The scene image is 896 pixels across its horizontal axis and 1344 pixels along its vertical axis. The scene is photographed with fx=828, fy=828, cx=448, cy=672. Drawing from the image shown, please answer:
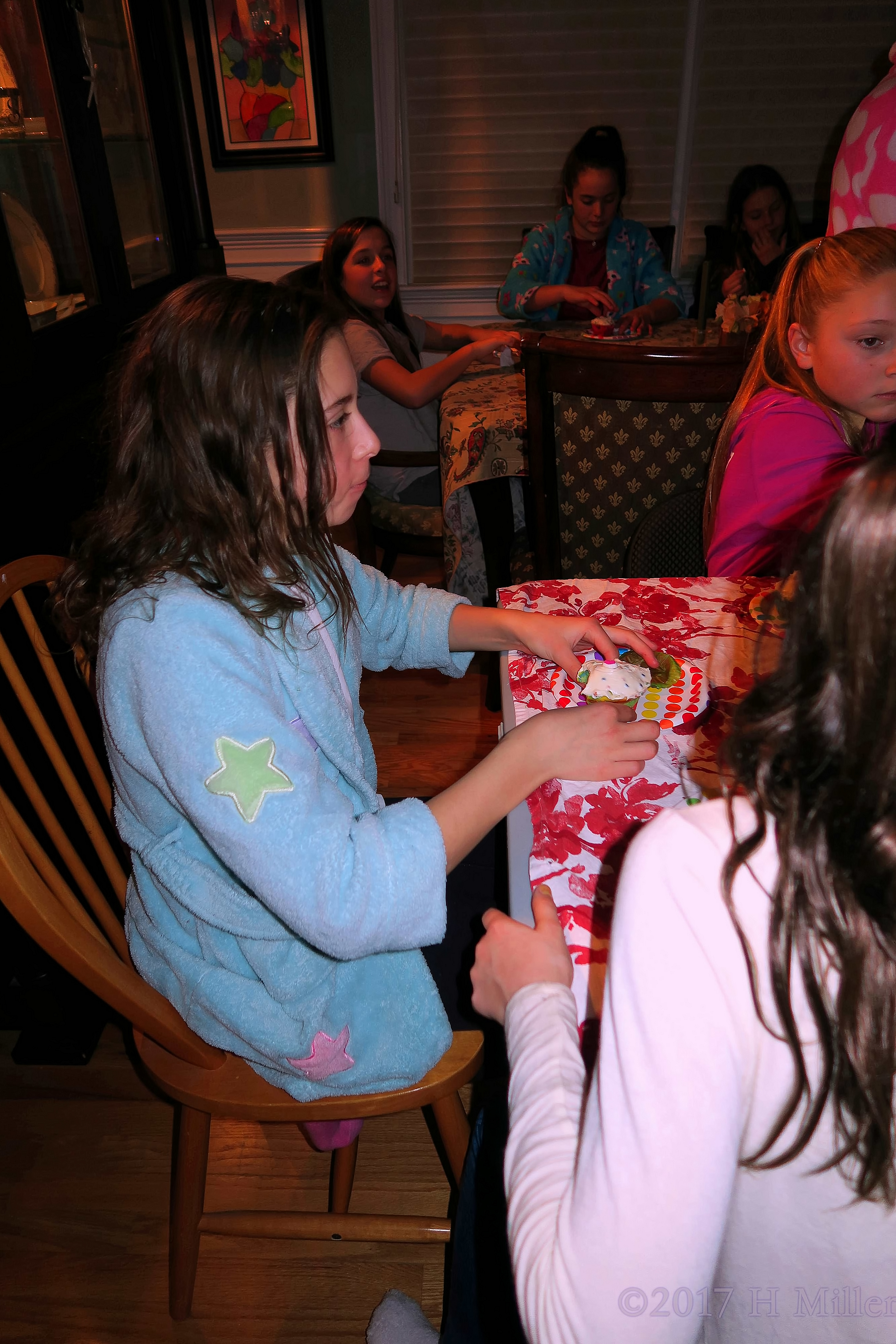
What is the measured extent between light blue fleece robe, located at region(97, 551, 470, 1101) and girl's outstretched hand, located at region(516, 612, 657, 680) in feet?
0.77

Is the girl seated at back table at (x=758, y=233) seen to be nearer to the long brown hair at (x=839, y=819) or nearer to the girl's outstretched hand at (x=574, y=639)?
the girl's outstretched hand at (x=574, y=639)

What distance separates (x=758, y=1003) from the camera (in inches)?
17.1

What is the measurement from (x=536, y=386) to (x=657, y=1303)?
1.46 metres

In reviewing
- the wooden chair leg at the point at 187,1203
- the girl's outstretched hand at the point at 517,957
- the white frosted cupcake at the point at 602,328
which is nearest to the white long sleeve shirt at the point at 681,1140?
the girl's outstretched hand at the point at 517,957

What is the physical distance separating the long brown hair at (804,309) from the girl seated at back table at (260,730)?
0.62 m

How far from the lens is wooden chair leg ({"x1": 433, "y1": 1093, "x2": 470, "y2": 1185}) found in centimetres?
97

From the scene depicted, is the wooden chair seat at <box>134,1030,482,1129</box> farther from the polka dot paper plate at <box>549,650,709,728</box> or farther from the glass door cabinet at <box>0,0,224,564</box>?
the glass door cabinet at <box>0,0,224,564</box>

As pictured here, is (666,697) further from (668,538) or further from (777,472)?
(668,538)

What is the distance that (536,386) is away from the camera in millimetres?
1601

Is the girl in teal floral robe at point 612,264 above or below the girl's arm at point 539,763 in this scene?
above

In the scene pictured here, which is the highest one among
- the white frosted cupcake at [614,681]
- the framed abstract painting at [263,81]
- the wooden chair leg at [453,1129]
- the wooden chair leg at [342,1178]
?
the framed abstract painting at [263,81]

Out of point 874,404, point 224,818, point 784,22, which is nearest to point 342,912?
point 224,818

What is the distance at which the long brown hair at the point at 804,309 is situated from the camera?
1180mm

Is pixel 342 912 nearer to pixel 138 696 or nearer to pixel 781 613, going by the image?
pixel 138 696
